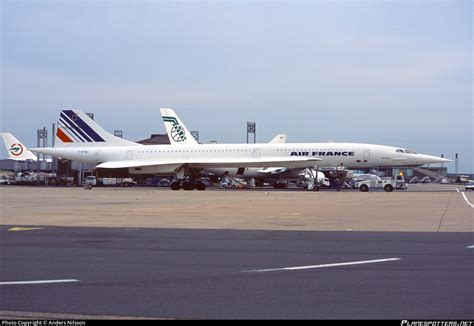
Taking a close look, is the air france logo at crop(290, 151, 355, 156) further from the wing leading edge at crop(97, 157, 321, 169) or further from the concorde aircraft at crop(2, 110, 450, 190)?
the wing leading edge at crop(97, 157, 321, 169)

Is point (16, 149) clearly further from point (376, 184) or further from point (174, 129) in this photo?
point (376, 184)

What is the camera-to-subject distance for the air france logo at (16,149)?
289ft

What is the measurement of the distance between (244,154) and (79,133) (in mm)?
16382

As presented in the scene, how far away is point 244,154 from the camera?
5741cm

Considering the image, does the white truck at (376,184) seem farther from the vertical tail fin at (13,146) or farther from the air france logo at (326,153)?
the vertical tail fin at (13,146)

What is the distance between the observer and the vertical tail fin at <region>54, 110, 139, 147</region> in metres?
62.7

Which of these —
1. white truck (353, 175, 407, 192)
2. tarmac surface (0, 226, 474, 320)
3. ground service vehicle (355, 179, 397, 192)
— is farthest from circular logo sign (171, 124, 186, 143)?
tarmac surface (0, 226, 474, 320)

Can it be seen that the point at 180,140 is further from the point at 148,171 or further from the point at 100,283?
the point at 100,283

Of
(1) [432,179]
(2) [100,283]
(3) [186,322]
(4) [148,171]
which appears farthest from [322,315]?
(1) [432,179]

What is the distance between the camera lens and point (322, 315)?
22.3 feet

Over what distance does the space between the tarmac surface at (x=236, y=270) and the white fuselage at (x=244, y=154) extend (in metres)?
36.0

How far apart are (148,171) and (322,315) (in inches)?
2130

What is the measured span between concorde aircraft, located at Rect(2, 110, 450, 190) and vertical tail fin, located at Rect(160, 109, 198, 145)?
927 cm

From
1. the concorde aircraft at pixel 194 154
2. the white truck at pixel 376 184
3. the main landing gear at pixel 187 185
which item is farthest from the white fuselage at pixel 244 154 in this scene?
the main landing gear at pixel 187 185
